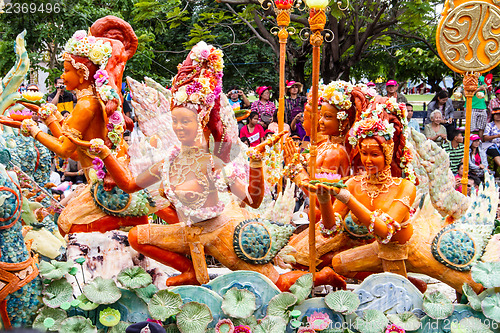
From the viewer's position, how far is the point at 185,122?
3.24 m

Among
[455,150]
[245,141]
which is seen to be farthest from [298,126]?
[455,150]

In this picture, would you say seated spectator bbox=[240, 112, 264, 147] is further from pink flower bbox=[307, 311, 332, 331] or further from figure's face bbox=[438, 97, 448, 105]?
pink flower bbox=[307, 311, 332, 331]

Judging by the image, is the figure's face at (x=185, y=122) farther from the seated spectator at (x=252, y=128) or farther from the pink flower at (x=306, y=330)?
the seated spectator at (x=252, y=128)

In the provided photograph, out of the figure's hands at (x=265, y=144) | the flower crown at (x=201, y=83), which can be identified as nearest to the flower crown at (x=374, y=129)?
the figure's hands at (x=265, y=144)

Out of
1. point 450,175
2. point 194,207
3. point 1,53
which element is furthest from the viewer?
point 1,53

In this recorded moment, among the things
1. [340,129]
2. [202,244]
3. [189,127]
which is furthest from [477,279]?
[189,127]

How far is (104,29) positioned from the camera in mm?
4234

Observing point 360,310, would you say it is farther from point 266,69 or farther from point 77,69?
point 266,69

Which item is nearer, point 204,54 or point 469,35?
point 204,54

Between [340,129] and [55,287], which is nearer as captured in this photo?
[55,287]

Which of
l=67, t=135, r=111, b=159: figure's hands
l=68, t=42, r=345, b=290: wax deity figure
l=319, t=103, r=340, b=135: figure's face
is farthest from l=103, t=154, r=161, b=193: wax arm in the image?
l=319, t=103, r=340, b=135: figure's face

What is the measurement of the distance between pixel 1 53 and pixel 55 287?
6666mm

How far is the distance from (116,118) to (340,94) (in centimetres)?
168

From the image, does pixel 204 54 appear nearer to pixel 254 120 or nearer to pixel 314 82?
pixel 314 82
